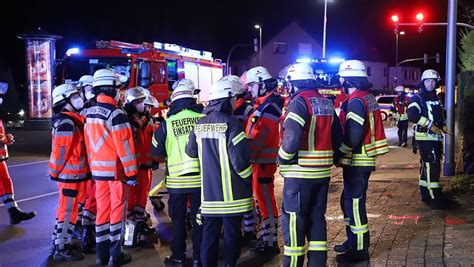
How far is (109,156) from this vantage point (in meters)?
6.00

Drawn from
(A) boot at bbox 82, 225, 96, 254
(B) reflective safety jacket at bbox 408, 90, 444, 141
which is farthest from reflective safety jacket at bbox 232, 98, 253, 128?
(B) reflective safety jacket at bbox 408, 90, 444, 141

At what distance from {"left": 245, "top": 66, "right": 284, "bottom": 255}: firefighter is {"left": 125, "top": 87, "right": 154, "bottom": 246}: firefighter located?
159cm

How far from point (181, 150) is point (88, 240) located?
207cm

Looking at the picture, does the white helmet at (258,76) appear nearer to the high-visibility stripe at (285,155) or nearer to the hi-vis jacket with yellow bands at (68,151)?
the high-visibility stripe at (285,155)

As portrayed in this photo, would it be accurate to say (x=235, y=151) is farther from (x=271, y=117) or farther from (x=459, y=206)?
(x=459, y=206)

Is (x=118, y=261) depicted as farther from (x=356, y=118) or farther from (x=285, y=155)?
(x=356, y=118)

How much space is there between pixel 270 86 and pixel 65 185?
2.69 m

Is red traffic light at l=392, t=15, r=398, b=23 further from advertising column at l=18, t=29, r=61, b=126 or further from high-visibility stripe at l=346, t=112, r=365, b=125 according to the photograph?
high-visibility stripe at l=346, t=112, r=365, b=125

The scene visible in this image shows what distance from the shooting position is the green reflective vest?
570cm

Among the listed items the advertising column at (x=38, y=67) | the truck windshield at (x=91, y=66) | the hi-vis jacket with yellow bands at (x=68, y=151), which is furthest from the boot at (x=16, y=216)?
the advertising column at (x=38, y=67)

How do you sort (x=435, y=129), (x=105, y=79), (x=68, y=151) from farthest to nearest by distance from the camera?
(x=435, y=129) < (x=68, y=151) < (x=105, y=79)

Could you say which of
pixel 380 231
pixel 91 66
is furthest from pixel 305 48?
pixel 380 231

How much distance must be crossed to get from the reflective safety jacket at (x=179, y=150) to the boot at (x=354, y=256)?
181 cm

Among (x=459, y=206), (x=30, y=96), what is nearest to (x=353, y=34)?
(x=30, y=96)
